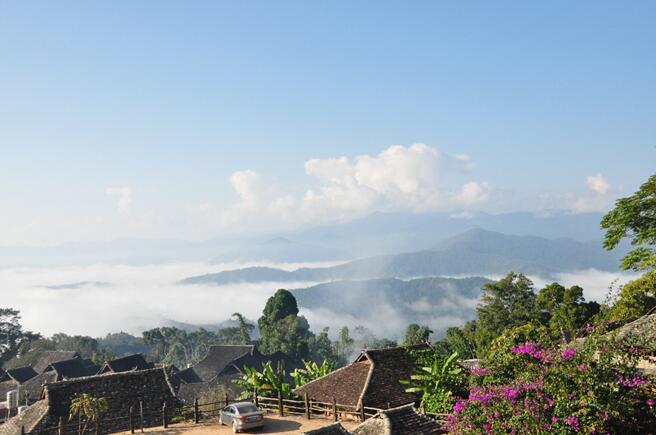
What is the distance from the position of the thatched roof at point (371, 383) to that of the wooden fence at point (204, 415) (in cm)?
60

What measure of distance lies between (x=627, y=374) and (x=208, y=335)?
14039 centimetres

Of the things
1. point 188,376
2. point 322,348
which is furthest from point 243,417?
point 322,348

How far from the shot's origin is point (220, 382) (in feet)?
232

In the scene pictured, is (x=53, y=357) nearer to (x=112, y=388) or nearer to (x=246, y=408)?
(x=112, y=388)

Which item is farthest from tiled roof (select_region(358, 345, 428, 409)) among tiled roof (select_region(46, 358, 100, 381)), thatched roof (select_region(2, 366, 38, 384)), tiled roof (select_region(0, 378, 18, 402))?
thatched roof (select_region(2, 366, 38, 384))

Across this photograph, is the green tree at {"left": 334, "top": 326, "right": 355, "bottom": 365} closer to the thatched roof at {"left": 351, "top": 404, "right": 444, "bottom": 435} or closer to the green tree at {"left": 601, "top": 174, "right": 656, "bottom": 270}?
the green tree at {"left": 601, "top": 174, "right": 656, "bottom": 270}

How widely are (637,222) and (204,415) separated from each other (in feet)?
81.5

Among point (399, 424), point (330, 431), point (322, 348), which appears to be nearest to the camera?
point (330, 431)

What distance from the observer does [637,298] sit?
37.7 meters

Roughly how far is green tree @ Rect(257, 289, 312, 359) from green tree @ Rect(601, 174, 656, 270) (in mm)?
70965

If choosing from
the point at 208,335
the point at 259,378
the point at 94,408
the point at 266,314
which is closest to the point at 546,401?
the point at 259,378

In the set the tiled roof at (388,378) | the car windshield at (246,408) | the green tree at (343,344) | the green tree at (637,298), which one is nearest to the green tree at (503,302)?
the green tree at (637,298)

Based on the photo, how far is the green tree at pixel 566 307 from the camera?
4966 centimetres

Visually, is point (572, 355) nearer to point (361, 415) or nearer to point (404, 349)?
point (361, 415)
